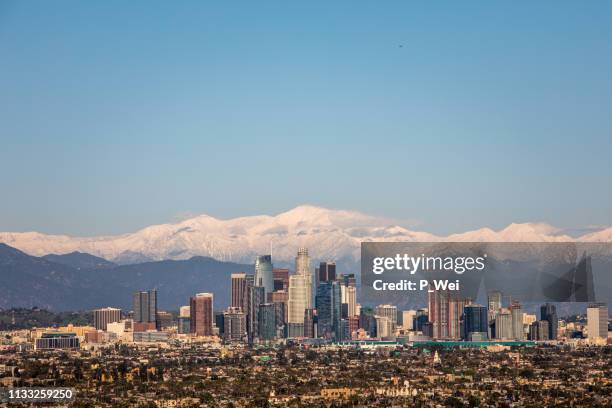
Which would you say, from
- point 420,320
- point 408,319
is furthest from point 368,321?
point 420,320

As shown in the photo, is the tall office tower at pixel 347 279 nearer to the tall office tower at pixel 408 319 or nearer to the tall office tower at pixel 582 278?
the tall office tower at pixel 408 319

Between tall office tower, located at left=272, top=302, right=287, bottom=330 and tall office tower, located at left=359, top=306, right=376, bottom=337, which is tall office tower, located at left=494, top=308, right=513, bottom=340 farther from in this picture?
tall office tower, located at left=272, top=302, right=287, bottom=330

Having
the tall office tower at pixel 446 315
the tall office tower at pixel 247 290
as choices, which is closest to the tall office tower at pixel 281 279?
the tall office tower at pixel 247 290

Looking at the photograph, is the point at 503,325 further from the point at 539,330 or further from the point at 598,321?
the point at 598,321

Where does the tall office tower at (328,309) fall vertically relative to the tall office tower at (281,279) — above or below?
below

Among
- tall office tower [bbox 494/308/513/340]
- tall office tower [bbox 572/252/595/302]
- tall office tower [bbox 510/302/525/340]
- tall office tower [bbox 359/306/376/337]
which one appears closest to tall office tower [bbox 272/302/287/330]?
tall office tower [bbox 359/306/376/337]
